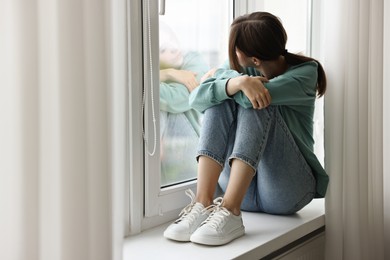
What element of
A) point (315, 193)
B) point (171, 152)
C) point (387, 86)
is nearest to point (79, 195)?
point (171, 152)

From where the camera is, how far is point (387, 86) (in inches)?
68.9

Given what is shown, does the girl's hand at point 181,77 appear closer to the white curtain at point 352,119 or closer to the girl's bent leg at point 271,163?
the girl's bent leg at point 271,163

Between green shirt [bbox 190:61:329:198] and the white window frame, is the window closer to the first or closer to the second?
the white window frame

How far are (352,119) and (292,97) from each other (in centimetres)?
25

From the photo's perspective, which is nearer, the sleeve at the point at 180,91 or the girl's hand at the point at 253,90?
the girl's hand at the point at 253,90

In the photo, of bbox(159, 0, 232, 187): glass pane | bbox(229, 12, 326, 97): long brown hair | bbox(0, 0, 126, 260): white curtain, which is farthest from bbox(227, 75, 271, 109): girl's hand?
bbox(0, 0, 126, 260): white curtain

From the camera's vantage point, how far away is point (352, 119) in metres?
1.55

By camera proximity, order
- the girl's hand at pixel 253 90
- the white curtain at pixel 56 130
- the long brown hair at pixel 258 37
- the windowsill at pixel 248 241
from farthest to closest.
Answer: the long brown hair at pixel 258 37, the girl's hand at pixel 253 90, the windowsill at pixel 248 241, the white curtain at pixel 56 130

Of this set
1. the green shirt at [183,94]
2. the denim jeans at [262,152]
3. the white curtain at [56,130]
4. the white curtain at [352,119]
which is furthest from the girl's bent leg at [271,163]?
the white curtain at [56,130]

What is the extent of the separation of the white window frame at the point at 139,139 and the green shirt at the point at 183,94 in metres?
0.11

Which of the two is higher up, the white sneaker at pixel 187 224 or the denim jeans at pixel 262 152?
the denim jeans at pixel 262 152

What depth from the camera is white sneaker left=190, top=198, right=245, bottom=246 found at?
1228 mm

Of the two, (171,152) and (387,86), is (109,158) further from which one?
(387,86)

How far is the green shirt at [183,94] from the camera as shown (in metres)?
1.49
